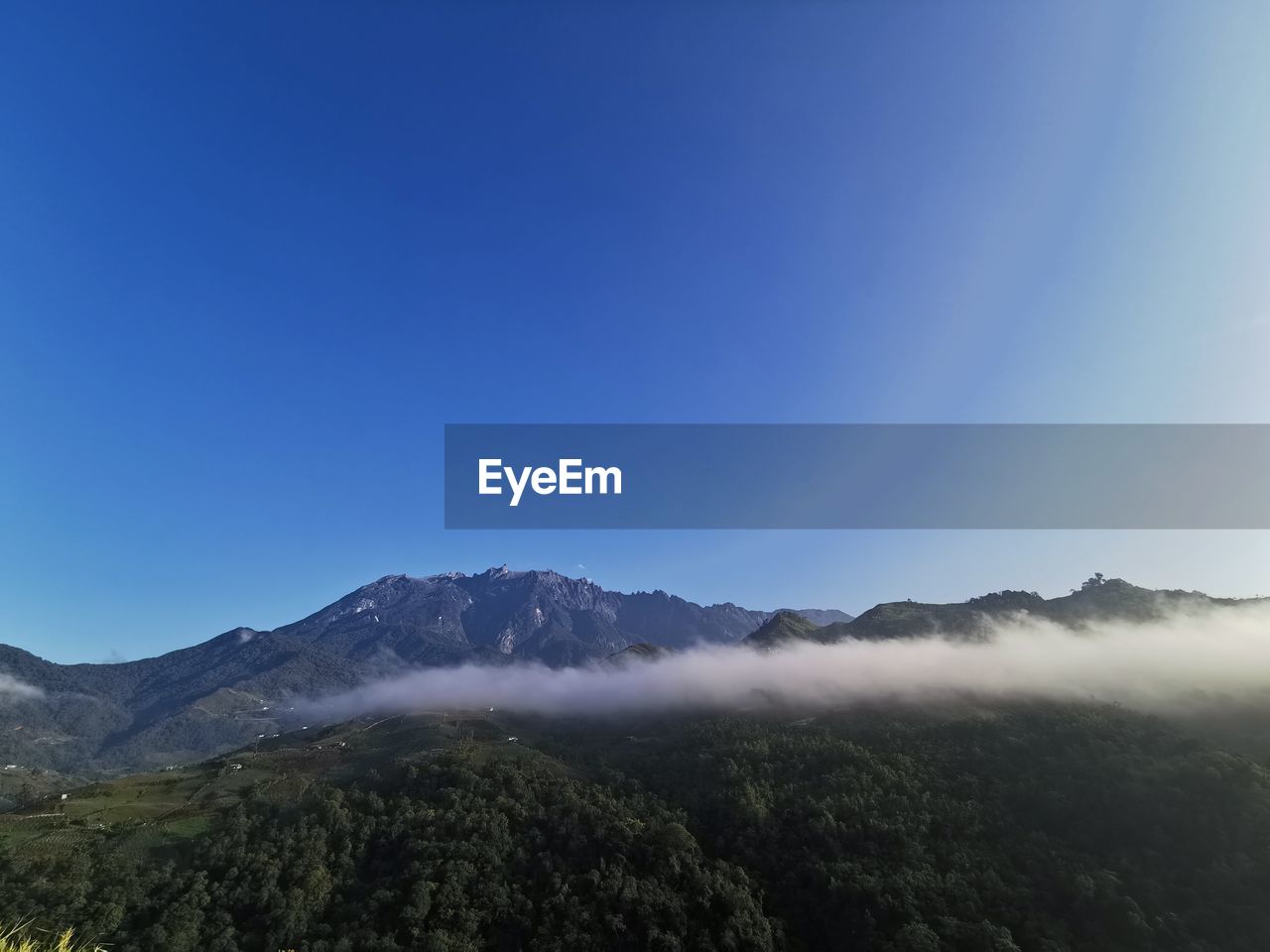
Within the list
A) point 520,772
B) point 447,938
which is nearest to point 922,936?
point 447,938

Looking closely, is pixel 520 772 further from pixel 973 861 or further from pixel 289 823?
pixel 973 861

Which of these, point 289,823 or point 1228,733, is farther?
point 1228,733

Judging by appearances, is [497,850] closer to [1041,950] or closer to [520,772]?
[520,772]

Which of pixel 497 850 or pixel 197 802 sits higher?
pixel 197 802

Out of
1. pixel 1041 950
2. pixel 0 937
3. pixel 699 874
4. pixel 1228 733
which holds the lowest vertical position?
pixel 1041 950

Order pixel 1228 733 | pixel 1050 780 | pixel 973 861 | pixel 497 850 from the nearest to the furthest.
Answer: pixel 973 861, pixel 497 850, pixel 1050 780, pixel 1228 733

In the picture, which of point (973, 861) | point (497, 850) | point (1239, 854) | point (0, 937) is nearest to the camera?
point (0, 937)
